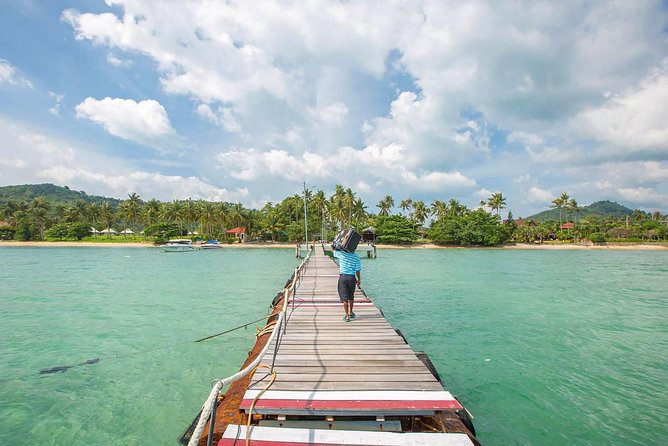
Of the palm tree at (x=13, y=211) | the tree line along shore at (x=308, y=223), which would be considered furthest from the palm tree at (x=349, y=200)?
the palm tree at (x=13, y=211)

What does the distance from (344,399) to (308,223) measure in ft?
239

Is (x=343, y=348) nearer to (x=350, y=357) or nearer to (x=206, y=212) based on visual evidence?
(x=350, y=357)

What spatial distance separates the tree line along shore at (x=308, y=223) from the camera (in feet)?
245

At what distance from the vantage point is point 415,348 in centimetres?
1022

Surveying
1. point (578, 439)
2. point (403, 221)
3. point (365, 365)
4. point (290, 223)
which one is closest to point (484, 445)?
point (578, 439)

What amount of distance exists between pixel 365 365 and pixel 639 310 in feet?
58.1

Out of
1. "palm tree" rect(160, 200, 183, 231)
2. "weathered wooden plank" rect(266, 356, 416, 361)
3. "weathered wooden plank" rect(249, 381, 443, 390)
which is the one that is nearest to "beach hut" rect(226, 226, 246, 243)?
"palm tree" rect(160, 200, 183, 231)

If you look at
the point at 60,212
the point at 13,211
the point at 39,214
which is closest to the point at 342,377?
the point at 39,214

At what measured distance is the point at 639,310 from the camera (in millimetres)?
15789

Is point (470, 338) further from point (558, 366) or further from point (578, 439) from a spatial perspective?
point (578, 439)

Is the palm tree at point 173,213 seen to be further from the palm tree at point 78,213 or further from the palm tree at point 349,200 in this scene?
the palm tree at point 349,200

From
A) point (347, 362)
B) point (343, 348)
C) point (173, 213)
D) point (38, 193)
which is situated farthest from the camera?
point (38, 193)

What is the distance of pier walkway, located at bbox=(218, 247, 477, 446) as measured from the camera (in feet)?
11.2

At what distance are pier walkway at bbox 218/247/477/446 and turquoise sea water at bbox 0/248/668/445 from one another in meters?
2.61
